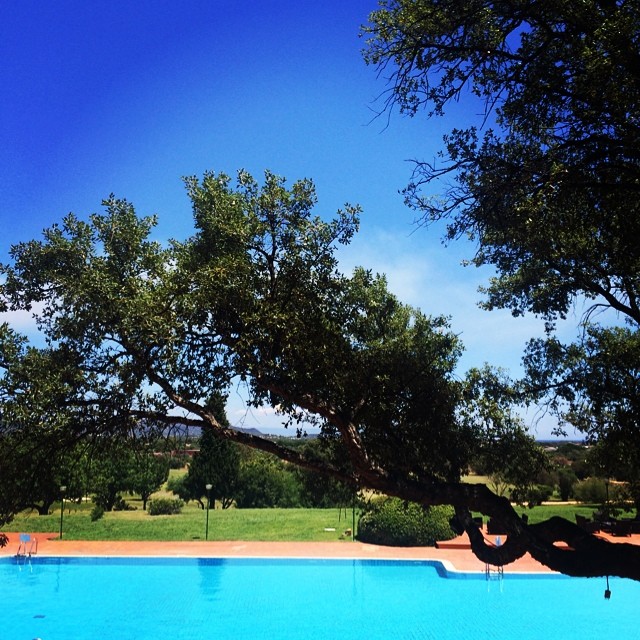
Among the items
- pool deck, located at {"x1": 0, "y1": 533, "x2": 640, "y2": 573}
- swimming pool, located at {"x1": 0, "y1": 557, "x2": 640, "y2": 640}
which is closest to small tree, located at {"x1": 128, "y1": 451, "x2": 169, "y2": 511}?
pool deck, located at {"x1": 0, "y1": 533, "x2": 640, "y2": 573}

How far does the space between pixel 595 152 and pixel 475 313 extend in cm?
714

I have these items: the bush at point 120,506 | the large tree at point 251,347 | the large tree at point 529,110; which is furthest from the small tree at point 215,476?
the large tree at point 529,110

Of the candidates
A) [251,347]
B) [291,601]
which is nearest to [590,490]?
[291,601]

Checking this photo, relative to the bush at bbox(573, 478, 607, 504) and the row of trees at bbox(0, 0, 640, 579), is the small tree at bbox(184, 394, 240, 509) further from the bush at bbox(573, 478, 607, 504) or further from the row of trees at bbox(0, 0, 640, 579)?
the row of trees at bbox(0, 0, 640, 579)

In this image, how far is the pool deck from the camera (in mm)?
18719

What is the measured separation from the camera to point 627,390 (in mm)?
9352

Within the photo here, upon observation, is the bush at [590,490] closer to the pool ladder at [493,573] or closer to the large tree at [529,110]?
the pool ladder at [493,573]

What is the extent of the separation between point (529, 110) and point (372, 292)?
15.2 ft

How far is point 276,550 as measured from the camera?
20.2 meters

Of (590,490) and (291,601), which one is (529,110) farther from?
(590,490)

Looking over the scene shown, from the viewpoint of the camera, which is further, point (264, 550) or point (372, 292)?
point (264, 550)

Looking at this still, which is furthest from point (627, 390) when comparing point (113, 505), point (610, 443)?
point (113, 505)

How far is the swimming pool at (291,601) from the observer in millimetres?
13594

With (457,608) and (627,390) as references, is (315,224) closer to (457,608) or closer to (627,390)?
(627,390)
